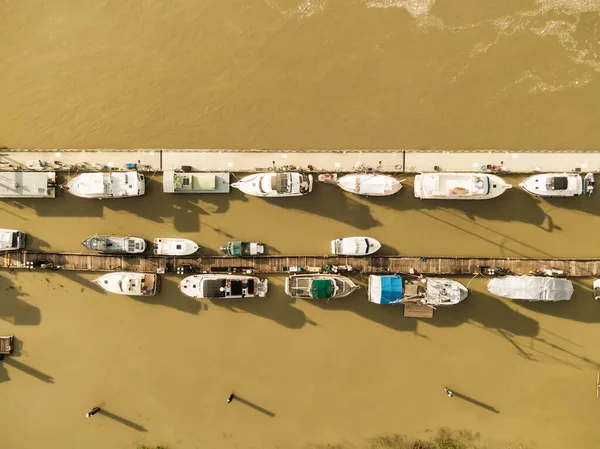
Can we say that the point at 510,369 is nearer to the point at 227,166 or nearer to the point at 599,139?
the point at 599,139

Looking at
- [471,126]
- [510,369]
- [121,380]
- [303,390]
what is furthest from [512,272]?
[121,380]

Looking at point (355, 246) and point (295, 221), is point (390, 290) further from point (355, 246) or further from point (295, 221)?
point (295, 221)

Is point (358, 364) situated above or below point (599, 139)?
below

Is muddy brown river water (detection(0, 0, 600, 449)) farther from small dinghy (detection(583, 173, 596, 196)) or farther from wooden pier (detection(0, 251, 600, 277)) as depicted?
small dinghy (detection(583, 173, 596, 196))

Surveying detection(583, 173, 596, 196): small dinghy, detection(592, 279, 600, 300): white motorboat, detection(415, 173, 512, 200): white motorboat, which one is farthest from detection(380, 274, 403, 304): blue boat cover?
detection(583, 173, 596, 196): small dinghy

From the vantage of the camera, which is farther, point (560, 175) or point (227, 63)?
point (227, 63)

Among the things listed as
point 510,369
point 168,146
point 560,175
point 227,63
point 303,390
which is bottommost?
point 303,390

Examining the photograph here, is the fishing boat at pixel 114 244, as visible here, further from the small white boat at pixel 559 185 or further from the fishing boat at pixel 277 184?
the small white boat at pixel 559 185
